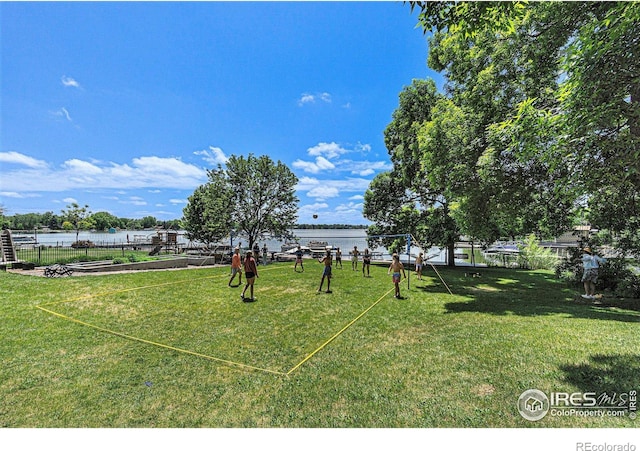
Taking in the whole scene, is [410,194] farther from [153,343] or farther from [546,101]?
[153,343]

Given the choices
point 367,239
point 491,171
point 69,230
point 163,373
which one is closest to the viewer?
point 163,373

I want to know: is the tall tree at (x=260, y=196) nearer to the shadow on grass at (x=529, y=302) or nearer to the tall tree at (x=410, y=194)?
the tall tree at (x=410, y=194)

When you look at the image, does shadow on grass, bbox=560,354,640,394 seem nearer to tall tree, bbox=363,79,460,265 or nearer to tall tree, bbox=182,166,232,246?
tall tree, bbox=363,79,460,265

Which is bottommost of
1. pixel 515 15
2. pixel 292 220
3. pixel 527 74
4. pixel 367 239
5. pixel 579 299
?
pixel 579 299

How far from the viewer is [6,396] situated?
421 centimetres

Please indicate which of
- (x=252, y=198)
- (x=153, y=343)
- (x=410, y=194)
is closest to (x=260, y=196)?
(x=252, y=198)

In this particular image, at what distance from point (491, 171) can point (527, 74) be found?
3.54 metres

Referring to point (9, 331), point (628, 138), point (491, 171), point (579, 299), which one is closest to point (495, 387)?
point (628, 138)

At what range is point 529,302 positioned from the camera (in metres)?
10.6

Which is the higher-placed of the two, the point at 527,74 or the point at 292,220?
the point at 527,74

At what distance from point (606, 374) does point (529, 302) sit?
7.01 m
